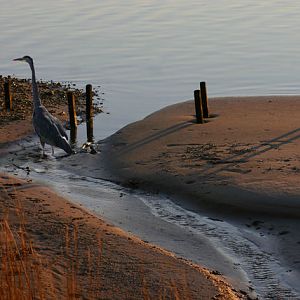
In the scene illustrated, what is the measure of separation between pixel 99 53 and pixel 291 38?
310 inches

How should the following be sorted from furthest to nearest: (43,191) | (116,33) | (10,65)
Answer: (116,33)
(10,65)
(43,191)

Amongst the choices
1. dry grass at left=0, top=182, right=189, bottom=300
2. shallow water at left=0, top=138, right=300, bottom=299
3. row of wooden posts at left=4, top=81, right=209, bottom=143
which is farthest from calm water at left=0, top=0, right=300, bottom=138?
dry grass at left=0, top=182, right=189, bottom=300

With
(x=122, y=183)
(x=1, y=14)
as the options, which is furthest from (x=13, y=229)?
(x=1, y=14)

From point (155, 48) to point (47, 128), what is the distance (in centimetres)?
1614

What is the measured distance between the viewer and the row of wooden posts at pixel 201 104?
17438mm

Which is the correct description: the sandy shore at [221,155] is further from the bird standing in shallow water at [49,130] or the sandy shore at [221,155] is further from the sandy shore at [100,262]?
the sandy shore at [100,262]

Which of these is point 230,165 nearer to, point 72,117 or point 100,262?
point 100,262

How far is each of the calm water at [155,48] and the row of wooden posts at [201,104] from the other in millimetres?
2588

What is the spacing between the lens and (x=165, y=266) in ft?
32.1

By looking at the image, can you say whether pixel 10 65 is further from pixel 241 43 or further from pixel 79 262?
pixel 79 262

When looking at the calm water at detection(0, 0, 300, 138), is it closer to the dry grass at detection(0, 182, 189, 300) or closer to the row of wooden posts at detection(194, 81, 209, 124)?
the row of wooden posts at detection(194, 81, 209, 124)

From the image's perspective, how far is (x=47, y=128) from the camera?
16562 mm

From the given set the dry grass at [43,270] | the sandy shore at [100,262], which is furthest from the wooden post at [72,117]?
the dry grass at [43,270]

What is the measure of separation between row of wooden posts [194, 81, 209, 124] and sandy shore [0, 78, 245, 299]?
5726 mm
